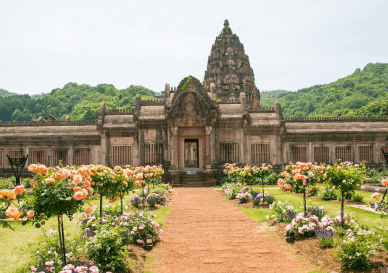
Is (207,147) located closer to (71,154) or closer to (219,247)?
(71,154)

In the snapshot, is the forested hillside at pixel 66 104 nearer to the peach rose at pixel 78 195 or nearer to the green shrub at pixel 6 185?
the green shrub at pixel 6 185

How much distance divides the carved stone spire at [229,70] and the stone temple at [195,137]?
42.2 feet

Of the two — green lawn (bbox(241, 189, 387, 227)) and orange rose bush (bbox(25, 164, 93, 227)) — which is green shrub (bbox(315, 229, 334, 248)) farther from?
orange rose bush (bbox(25, 164, 93, 227))

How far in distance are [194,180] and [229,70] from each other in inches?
834

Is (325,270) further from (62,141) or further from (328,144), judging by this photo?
(62,141)

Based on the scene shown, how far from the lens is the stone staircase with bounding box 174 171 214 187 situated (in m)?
30.1

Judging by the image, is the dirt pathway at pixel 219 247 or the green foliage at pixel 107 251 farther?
the dirt pathway at pixel 219 247

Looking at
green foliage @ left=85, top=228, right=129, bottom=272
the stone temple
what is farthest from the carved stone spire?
green foliage @ left=85, top=228, right=129, bottom=272

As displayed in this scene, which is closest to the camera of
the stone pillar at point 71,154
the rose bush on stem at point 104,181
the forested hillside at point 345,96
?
the rose bush on stem at point 104,181

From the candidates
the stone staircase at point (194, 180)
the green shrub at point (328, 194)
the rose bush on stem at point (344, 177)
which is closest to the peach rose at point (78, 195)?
the rose bush on stem at point (344, 177)

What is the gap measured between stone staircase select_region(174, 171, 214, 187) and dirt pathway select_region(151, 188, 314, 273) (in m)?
12.3

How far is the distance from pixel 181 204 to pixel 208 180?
1018 centimetres

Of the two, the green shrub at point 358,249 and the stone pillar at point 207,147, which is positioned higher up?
the stone pillar at point 207,147

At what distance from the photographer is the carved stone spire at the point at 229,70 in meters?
46.7
